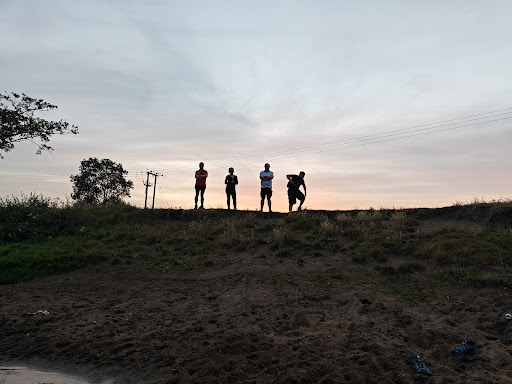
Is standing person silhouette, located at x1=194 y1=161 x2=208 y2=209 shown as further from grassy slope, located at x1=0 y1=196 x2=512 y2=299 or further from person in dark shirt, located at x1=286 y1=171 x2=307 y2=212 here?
person in dark shirt, located at x1=286 y1=171 x2=307 y2=212

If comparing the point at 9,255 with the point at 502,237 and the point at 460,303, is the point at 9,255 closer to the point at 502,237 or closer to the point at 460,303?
the point at 460,303

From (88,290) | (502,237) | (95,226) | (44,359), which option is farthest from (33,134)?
(502,237)

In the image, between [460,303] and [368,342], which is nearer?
[368,342]

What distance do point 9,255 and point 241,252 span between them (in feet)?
24.3

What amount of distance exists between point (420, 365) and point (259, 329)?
2.60 m

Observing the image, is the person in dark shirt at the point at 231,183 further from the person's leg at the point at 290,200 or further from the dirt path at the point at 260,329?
the dirt path at the point at 260,329

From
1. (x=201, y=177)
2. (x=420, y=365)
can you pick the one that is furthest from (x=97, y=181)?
(x=420, y=365)

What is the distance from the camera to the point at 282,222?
14.2m

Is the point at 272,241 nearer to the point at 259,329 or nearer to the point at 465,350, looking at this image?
the point at 259,329

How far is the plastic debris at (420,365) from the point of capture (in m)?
5.41

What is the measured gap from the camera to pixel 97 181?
34938mm

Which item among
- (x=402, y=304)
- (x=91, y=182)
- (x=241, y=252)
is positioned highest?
(x=91, y=182)

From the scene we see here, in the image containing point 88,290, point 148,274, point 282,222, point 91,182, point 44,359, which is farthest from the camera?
point 91,182

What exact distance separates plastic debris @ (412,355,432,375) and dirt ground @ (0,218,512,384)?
7 centimetres
